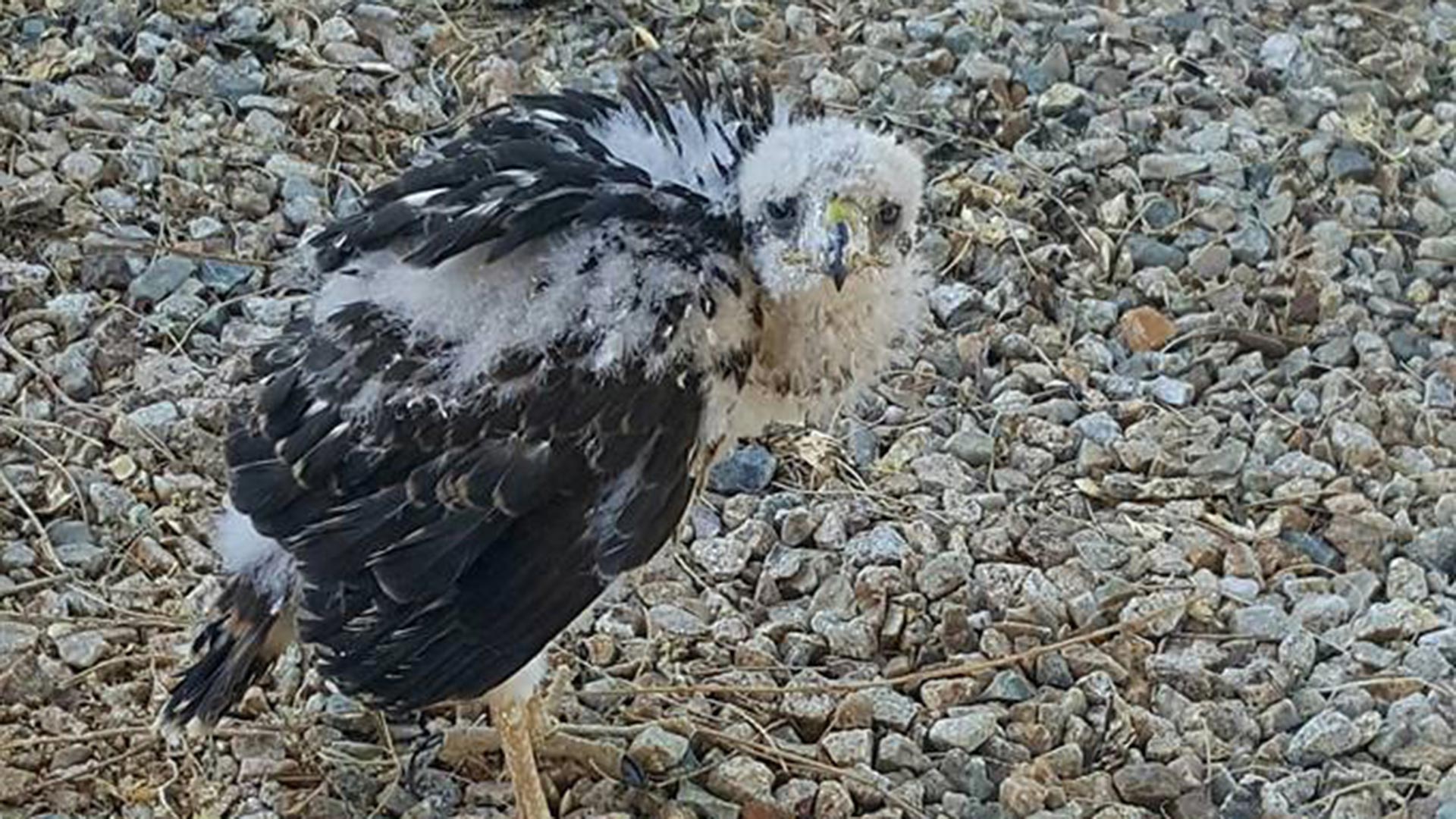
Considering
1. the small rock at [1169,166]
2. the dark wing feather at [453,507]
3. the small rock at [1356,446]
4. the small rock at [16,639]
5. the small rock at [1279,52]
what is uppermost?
the dark wing feather at [453,507]

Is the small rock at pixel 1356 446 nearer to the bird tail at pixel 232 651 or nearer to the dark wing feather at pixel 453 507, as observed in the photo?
the dark wing feather at pixel 453 507

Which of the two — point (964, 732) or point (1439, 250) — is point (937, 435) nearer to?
point (964, 732)

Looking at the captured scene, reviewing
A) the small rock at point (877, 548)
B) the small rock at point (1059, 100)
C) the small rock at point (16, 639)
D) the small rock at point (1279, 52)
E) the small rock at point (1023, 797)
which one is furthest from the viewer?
the small rock at point (1279, 52)

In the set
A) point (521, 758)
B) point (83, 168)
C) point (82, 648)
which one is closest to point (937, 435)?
point (521, 758)

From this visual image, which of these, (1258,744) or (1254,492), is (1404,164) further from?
(1258,744)

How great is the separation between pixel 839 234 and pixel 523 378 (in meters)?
0.41

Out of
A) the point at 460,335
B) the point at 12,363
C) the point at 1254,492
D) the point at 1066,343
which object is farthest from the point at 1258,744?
the point at 12,363

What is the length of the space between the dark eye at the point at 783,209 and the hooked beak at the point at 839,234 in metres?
0.04

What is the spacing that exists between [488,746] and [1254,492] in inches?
50.9

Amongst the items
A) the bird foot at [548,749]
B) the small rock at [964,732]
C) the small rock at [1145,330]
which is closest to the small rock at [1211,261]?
the small rock at [1145,330]

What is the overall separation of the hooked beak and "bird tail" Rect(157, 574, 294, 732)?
0.79 meters

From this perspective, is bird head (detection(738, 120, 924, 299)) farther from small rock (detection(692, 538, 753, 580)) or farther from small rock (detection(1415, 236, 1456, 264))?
small rock (detection(1415, 236, 1456, 264))

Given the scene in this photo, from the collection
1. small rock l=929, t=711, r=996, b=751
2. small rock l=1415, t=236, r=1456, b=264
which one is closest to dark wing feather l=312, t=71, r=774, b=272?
small rock l=929, t=711, r=996, b=751

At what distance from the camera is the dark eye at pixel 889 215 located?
2805 mm
